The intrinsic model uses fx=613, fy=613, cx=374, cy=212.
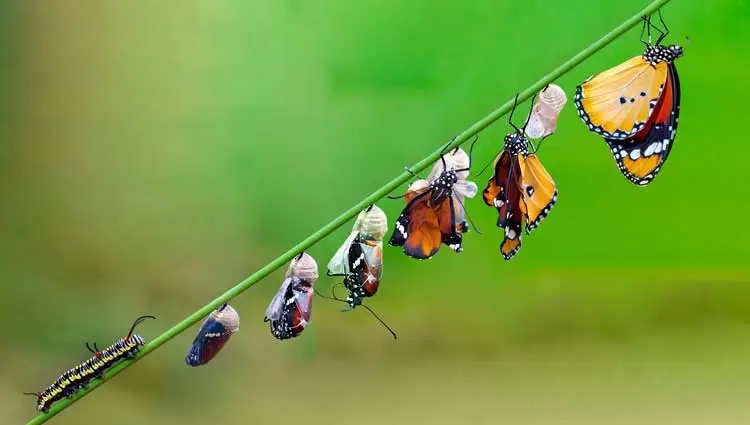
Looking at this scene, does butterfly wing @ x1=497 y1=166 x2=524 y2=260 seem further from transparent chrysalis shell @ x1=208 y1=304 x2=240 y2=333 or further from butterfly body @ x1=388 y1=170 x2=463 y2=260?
transparent chrysalis shell @ x1=208 y1=304 x2=240 y2=333

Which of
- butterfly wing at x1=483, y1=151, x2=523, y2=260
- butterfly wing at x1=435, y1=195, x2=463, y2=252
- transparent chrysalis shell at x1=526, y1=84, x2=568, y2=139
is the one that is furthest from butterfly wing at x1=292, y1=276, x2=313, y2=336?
transparent chrysalis shell at x1=526, y1=84, x2=568, y2=139

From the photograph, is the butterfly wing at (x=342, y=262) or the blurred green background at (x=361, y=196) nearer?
the butterfly wing at (x=342, y=262)

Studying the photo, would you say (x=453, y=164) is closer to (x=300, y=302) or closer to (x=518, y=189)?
(x=518, y=189)

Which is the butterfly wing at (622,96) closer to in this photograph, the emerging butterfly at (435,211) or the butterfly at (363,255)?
the emerging butterfly at (435,211)

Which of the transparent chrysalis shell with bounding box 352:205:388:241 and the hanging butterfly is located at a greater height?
the transparent chrysalis shell with bounding box 352:205:388:241

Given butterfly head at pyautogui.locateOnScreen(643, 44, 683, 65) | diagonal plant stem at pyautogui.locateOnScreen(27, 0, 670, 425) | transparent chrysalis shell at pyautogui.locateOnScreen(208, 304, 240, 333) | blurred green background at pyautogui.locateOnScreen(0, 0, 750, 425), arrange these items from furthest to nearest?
blurred green background at pyautogui.locateOnScreen(0, 0, 750, 425), transparent chrysalis shell at pyautogui.locateOnScreen(208, 304, 240, 333), butterfly head at pyautogui.locateOnScreen(643, 44, 683, 65), diagonal plant stem at pyautogui.locateOnScreen(27, 0, 670, 425)

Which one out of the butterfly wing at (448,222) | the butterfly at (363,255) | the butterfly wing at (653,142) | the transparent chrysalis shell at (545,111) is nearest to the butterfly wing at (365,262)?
the butterfly at (363,255)

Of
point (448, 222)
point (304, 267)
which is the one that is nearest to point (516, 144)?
point (448, 222)
